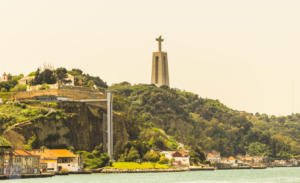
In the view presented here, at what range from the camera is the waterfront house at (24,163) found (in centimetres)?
9844

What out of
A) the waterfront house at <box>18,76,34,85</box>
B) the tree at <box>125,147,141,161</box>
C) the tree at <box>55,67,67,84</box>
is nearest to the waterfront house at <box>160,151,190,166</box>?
the tree at <box>125,147,141,161</box>

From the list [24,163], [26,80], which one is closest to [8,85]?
[26,80]

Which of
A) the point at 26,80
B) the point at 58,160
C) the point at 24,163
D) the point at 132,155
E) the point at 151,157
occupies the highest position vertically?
the point at 26,80

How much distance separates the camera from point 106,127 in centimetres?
13700

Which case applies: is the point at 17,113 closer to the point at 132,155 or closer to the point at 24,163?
the point at 132,155

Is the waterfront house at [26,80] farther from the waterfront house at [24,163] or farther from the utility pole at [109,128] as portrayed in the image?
the waterfront house at [24,163]

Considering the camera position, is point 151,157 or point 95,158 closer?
point 95,158

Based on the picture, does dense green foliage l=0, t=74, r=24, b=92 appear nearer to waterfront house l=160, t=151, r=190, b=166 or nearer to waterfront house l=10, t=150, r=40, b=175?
waterfront house l=160, t=151, r=190, b=166

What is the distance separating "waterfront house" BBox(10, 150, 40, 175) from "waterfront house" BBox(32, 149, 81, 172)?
755 centimetres

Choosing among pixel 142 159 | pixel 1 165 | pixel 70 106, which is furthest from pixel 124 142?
pixel 1 165

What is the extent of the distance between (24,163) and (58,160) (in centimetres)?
1661

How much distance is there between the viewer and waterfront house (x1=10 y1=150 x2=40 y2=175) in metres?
98.4

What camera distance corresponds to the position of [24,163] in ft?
332

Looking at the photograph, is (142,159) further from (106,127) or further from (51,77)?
(51,77)
